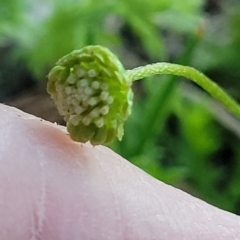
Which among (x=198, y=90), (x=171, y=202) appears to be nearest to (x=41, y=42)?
(x=198, y=90)

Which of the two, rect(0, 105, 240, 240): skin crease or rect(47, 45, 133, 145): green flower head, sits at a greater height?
rect(47, 45, 133, 145): green flower head

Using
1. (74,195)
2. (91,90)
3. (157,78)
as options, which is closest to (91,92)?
(91,90)

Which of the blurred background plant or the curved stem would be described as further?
the blurred background plant

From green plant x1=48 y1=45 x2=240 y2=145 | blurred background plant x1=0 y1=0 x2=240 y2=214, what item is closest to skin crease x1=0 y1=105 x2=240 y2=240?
green plant x1=48 y1=45 x2=240 y2=145

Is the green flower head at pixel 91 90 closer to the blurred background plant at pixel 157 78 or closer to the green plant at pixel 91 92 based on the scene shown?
the green plant at pixel 91 92

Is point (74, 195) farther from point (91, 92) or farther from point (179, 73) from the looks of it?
point (179, 73)

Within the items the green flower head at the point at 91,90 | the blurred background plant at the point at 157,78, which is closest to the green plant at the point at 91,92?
the green flower head at the point at 91,90

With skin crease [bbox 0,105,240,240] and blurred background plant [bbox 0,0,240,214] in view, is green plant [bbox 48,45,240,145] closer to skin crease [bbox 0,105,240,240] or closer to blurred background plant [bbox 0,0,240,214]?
skin crease [bbox 0,105,240,240]
